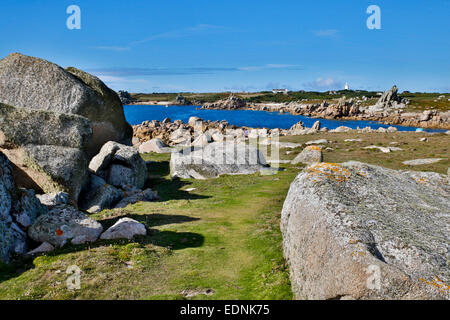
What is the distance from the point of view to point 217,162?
103 ft

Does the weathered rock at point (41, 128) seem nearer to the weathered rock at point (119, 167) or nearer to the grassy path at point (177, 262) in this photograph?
the weathered rock at point (119, 167)

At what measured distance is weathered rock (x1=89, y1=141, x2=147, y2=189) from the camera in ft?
89.1

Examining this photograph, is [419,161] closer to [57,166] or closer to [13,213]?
[57,166]

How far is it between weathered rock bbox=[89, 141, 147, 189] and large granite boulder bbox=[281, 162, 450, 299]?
59.5 ft

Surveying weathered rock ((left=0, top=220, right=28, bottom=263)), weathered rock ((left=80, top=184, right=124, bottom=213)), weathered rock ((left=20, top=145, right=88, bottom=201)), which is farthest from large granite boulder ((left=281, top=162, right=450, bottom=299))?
weathered rock ((left=20, top=145, right=88, bottom=201))

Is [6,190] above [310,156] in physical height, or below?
above

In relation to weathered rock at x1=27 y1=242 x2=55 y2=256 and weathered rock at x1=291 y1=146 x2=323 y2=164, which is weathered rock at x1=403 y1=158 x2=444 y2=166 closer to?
weathered rock at x1=291 y1=146 x2=323 y2=164

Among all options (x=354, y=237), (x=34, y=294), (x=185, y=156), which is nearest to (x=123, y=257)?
(x=34, y=294)

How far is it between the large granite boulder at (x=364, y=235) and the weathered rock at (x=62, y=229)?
8.71m

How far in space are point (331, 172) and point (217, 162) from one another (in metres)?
20.1

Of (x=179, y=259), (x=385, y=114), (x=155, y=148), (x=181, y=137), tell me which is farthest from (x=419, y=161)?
(x=385, y=114)

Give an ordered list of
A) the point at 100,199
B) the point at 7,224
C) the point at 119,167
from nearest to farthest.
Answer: the point at 7,224, the point at 100,199, the point at 119,167

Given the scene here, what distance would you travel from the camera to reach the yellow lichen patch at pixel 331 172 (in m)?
11.4
